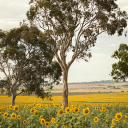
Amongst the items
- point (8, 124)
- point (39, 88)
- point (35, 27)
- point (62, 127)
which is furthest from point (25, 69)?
point (62, 127)

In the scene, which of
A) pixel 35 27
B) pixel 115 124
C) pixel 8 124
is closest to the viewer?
pixel 115 124

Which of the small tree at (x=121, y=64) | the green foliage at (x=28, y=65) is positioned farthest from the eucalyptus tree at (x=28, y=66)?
the small tree at (x=121, y=64)

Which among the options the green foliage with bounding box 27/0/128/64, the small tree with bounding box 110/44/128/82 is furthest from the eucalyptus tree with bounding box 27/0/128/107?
the small tree with bounding box 110/44/128/82

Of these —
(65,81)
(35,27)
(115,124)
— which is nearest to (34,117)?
(115,124)

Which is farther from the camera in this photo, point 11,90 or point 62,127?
point 11,90

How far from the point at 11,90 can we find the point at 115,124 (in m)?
19.5

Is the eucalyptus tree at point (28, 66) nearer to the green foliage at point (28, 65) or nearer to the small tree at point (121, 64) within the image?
the green foliage at point (28, 65)

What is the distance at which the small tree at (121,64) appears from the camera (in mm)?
30594

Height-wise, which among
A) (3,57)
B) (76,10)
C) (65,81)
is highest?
(76,10)

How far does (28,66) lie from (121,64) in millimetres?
15387

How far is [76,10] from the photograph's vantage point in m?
18.5

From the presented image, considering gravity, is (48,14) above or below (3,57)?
above

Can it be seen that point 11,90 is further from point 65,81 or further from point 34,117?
point 34,117

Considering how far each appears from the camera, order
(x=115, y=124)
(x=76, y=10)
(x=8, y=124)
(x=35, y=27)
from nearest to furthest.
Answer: (x=115, y=124) → (x=8, y=124) → (x=76, y=10) → (x=35, y=27)
